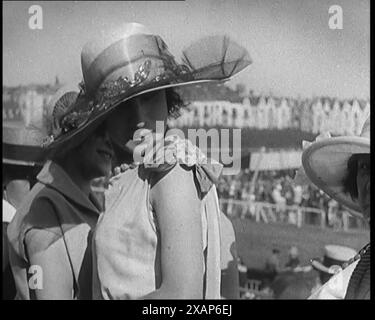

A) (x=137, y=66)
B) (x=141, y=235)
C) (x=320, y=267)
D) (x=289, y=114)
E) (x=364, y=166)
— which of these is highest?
(x=137, y=66)

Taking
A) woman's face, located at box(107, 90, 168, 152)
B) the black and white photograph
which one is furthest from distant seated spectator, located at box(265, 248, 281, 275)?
woman's face, located at box(107, 90, 168, 152)

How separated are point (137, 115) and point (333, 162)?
0.46 metres

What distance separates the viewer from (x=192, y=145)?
5.27 ft

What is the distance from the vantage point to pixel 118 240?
1533mm

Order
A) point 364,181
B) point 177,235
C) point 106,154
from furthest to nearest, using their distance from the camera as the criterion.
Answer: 1. point 106,154
2. point 364,181
3. point 177,235

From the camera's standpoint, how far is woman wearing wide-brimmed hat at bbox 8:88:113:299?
1.67 m

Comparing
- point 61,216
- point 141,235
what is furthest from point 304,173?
point 61,216

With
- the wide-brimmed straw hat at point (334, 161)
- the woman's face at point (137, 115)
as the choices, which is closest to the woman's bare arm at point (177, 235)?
the woman's face at point (137, 115)

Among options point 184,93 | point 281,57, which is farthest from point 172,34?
point 281,57

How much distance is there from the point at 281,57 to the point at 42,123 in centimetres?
61

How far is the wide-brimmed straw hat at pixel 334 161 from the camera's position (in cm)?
151

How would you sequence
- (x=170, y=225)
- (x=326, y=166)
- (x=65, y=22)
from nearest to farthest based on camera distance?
(x=170, y=225)
(x=326, y=166)
(x=65, y=22)

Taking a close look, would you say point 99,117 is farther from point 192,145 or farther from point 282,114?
point 282,114

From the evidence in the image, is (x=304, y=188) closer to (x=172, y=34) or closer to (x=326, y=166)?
(x=326, y=166)
